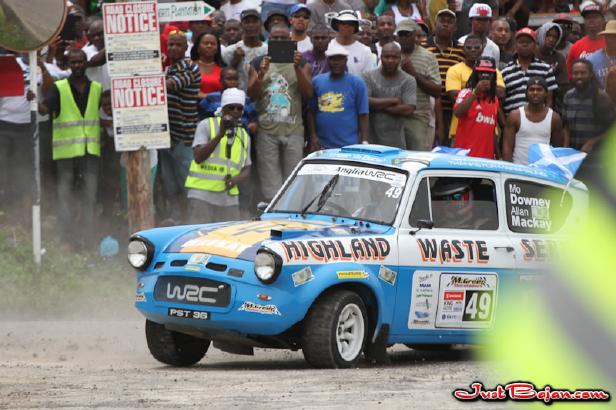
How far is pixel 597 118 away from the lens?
47.8 feet

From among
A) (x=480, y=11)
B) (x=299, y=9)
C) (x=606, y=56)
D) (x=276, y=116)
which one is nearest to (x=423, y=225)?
(x=276, y=116)

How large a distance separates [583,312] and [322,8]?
13.8 meters

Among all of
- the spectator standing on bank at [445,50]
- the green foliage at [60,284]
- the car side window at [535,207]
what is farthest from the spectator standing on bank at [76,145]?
the car side window at [535,207]

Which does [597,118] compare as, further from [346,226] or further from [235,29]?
[346,226]

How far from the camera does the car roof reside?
397 inches

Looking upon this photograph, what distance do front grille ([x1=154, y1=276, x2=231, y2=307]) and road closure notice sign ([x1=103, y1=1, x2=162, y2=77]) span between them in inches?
210

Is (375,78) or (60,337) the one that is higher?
(375,78)

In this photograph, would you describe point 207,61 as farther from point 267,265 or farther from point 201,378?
point 201,378

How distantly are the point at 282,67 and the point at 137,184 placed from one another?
2148 millimetres

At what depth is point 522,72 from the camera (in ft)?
50.0

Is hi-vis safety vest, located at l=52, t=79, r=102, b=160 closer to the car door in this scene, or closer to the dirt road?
the dirt road

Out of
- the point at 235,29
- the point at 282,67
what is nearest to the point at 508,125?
the point at 282,67

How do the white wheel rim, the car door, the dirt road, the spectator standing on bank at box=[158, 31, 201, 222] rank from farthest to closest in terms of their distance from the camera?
the spectator standing on bank at box=[158, 31, 201, 222]
the car door
the white wheel rim
the dirt road

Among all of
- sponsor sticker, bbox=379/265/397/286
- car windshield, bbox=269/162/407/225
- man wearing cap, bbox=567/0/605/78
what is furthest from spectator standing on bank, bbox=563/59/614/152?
sponsor sticker, bbox=379/265/397/286
